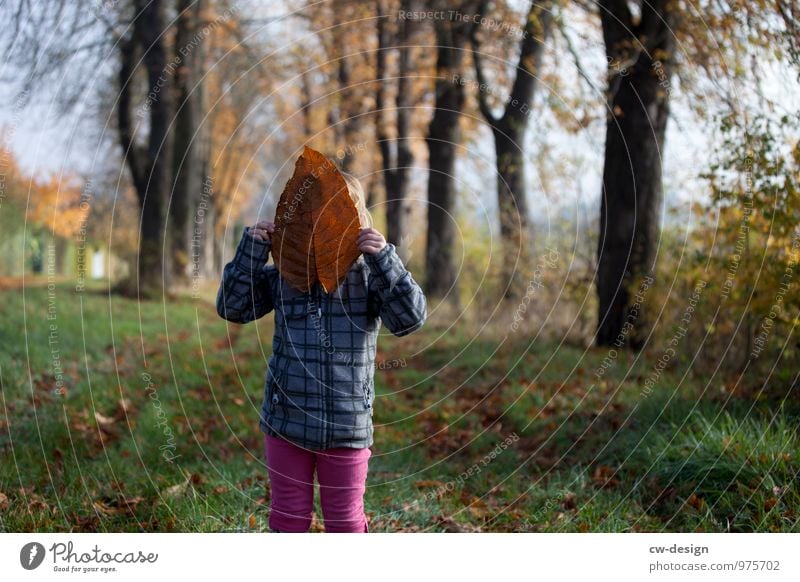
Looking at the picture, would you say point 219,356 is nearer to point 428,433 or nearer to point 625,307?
point 428,433

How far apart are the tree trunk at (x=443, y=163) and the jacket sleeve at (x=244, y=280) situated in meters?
10.3

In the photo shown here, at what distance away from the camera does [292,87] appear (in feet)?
71.5

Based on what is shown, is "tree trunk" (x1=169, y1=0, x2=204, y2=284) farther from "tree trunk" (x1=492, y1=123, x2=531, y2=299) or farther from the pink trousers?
the pink trousers

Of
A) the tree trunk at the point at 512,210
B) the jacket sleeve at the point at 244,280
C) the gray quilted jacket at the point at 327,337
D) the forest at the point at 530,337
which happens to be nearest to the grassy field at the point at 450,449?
the forest at the point at 530,337

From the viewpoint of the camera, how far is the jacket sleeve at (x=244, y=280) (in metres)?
3.63

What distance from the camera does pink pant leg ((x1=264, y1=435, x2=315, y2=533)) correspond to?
3.57 meters

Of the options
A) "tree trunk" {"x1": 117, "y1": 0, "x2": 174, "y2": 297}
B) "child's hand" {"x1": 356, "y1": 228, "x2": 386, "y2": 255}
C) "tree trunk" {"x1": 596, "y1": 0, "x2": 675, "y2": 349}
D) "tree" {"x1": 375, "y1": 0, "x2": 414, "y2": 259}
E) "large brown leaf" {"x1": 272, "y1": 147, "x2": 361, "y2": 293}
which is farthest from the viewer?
"tree" {"x1": 375, "y1": 0, "x2": 414, "y2": 259}

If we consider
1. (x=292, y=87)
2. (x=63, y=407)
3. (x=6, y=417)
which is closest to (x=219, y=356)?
(x=63, y=407)

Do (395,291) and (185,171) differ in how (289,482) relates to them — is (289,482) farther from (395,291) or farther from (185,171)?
(185,171)

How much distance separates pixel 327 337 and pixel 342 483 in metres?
0.63

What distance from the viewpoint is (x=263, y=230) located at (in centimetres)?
363

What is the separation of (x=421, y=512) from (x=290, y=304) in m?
1.75
